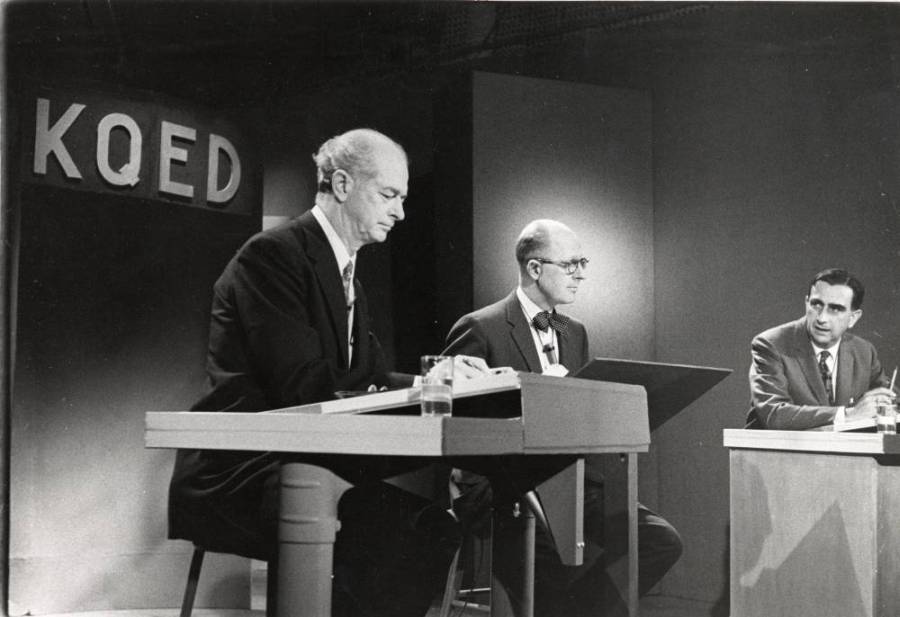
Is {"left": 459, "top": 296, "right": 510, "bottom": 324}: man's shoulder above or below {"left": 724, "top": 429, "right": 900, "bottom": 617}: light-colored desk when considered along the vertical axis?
above

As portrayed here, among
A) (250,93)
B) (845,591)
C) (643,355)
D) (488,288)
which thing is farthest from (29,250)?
(845,591)

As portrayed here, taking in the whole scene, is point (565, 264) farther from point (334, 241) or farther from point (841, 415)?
point (334, 241)

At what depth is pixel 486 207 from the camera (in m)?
4.71

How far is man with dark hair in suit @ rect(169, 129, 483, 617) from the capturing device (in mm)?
2023

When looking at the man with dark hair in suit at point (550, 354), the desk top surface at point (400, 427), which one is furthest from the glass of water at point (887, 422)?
the desk top surface at point (400, 427)

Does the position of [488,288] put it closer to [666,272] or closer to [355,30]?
[666,272]

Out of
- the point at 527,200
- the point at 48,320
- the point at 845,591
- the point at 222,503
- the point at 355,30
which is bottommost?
the point at 845,591

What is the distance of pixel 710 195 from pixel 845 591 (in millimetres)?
2106

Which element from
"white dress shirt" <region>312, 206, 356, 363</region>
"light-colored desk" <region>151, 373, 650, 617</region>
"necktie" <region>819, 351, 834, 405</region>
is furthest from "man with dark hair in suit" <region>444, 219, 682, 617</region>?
"light-colored desk" <region>151, 373, 650, 617</region>

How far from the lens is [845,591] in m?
3.34

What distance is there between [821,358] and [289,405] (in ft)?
10.3

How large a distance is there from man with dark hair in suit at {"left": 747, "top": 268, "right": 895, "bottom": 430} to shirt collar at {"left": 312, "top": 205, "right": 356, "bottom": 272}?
2512 millimetres

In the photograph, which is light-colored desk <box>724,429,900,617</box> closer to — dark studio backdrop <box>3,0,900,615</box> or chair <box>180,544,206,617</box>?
dark studio backdrop <box>3,0,900,615</box>

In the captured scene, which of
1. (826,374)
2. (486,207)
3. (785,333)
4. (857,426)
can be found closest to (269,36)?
(486,207)
